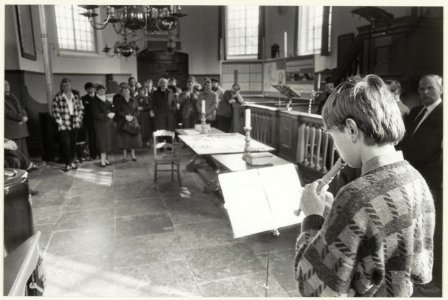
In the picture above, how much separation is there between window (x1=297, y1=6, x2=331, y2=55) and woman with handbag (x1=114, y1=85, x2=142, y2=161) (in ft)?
20.6

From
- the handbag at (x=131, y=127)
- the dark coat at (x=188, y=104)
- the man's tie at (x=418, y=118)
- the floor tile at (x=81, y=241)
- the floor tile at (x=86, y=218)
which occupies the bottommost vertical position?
the floor tile at (x=86, y=218)

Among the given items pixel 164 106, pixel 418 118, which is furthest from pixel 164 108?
pixel 418 118

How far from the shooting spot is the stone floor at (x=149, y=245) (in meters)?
2.84

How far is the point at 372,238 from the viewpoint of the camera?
93cm

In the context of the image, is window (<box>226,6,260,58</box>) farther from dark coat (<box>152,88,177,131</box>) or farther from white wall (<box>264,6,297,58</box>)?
dark coat (<box>152,88,177,131</box>)

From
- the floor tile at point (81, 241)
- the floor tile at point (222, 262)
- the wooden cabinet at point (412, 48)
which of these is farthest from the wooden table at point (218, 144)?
the wooden cabinet at point (412, 48)

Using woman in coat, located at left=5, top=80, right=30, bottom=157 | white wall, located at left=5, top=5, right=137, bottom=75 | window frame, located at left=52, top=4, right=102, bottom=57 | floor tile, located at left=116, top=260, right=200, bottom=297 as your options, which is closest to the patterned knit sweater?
floor tile, located at left=116, top=260, right=200, bottom=297

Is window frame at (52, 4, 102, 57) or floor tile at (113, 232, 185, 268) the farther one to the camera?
window frame at (52, 4, 102, 57)

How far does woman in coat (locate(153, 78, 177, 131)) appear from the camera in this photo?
27.3 feet

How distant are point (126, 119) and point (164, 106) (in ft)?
4.68

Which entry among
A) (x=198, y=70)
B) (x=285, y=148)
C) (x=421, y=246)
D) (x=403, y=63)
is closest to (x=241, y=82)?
(x=198, y=70)

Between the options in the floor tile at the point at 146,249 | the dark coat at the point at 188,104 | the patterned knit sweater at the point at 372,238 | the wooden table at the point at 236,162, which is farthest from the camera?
the dark coat at the point at 188,104

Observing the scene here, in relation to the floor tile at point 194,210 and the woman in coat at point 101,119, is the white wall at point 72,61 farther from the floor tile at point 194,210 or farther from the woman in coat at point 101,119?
the floor tile at point 194,210

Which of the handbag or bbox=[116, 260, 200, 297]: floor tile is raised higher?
the handbag
